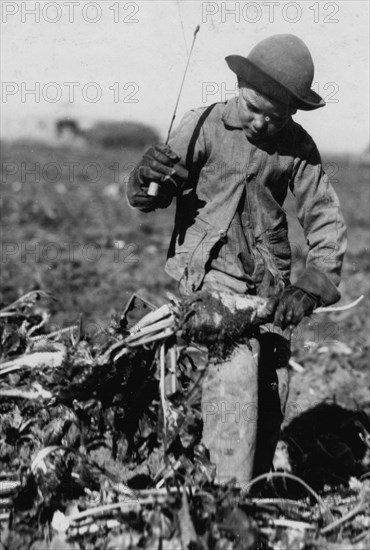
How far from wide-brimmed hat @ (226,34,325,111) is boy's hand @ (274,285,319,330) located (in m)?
0.75

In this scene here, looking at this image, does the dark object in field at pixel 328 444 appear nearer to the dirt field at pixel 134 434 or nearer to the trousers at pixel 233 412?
the dirt field at pixel 134 434

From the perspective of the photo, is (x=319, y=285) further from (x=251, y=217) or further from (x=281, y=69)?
(x=281, y=69)

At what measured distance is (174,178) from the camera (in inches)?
123

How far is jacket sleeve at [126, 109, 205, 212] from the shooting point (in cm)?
305

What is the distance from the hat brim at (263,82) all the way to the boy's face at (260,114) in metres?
0.03

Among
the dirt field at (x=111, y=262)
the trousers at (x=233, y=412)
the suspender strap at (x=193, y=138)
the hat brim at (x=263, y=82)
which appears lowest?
the dirt field at (x=111, y=262)

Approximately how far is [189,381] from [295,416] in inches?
63.5

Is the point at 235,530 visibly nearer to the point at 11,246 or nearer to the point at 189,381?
the point at 189,381

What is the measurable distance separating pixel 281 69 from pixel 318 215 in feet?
2.12

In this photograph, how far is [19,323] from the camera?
395 cm

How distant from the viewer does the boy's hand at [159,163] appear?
2869 millimetres

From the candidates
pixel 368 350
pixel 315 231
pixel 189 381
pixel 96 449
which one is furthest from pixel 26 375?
pixel 368 350

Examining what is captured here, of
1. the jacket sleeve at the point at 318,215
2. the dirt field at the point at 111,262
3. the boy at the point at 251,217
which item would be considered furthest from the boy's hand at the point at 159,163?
the dirt field at the point at 111,262

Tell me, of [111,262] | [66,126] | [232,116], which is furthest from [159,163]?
[66,126]
